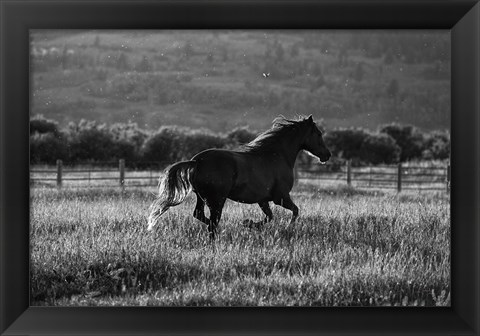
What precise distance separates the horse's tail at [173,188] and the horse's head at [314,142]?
1811mm

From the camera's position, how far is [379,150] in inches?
698

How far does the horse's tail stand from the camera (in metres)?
5.83

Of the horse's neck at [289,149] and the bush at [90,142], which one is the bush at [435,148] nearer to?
the bush at [90,142]

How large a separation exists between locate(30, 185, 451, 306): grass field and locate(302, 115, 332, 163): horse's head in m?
1.20

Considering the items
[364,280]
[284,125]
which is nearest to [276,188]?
[284,125]

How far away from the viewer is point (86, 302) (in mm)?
4754

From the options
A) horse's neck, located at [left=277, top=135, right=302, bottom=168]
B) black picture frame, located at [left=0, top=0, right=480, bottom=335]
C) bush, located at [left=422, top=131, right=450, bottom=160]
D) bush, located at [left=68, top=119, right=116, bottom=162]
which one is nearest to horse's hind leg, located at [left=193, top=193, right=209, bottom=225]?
horse's neck, located at [left=277, top=135, right=302, bottom=168]

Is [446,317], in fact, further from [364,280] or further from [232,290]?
[232,290]

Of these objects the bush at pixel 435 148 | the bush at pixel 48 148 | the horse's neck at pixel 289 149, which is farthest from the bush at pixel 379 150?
the horse's neck at pixel 289 149

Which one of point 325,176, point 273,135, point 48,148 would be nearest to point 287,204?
point 273,135
